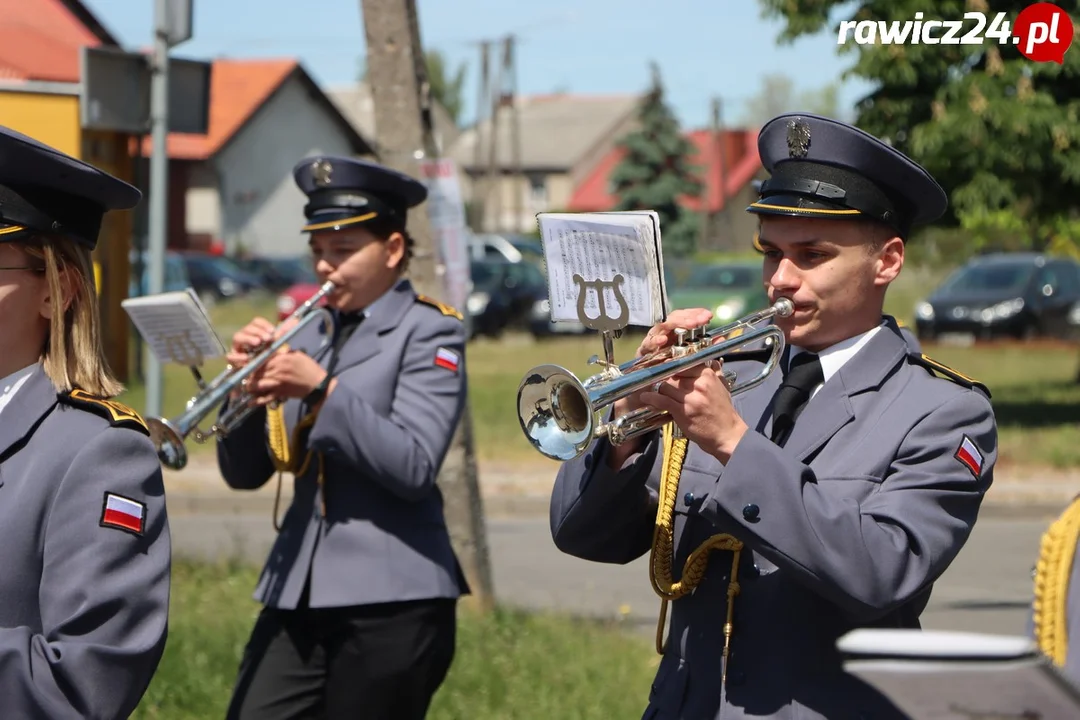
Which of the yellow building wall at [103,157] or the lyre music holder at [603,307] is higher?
the lyre music holder at [603,307]

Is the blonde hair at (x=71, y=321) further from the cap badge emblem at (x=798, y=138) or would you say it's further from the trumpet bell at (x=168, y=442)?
the trumpet bell at (x=168, y=442)

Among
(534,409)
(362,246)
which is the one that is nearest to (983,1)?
(362,246)

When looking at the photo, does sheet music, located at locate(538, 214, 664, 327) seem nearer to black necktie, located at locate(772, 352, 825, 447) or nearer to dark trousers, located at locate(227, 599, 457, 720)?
black necktie, located at locate(772, 352, 825, 447)

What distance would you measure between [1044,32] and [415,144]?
26.1ft

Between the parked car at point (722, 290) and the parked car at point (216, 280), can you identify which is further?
the parked car at point (216, 280)

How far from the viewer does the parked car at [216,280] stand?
39500 mm

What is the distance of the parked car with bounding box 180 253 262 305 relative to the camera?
39500 mm

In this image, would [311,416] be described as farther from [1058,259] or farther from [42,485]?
[1058,259]

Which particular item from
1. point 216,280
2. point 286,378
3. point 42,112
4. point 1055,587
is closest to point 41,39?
point 42,112

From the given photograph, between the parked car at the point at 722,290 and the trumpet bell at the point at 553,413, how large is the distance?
21131mm

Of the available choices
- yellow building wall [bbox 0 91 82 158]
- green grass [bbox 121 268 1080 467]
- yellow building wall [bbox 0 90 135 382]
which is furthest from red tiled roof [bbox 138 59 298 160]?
yellow building wall [bbox 0 91 82 158]

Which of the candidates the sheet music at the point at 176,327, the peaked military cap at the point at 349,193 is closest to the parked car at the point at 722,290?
the peaked military cap at the point at 349,193

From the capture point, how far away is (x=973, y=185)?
1529 cm

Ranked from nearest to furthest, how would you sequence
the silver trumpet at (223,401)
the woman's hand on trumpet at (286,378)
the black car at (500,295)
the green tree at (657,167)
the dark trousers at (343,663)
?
1. the dark trousers at (343,663)
2. the woman's hand on trumpet at (286,378)
3. the silver trumpet at (223,401)
4. the black car at (500,295)
5. the green tree at (657,167)
